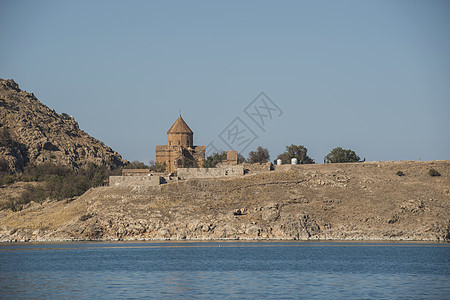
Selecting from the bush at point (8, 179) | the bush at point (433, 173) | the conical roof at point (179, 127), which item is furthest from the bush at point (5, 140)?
the bush at point (433, 173)

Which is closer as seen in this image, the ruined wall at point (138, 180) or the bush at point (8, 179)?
the ruined wall at point (138, 180)

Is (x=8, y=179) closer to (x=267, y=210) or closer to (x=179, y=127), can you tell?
(x=179, y=127)

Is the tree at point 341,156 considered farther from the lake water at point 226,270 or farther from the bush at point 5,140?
the bush at point 5,140

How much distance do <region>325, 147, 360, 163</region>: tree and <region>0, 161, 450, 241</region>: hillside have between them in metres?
13.8

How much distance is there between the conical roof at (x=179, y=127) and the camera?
95938 mm

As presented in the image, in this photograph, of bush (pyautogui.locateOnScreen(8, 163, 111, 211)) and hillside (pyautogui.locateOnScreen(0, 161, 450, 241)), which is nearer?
hillside (pyautogui.locateOnScreen(0, 161, 450, 241))

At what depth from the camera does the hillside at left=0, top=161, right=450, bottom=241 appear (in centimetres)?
5784

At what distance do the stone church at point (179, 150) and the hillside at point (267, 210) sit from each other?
75.9 feet

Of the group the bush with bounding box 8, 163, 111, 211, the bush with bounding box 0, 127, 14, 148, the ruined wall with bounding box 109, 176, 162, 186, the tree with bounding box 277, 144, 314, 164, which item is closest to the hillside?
the ruined wall with bounding box 109, 176, 162, 186

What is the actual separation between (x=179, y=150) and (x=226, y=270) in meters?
53.1

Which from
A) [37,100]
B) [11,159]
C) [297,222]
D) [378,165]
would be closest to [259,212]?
[297,222]

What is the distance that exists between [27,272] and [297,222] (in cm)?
2685

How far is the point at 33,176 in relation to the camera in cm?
9112

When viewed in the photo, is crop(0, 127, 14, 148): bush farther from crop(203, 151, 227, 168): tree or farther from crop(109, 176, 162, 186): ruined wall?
crop(109, 176, 162, 186): ruined wall
